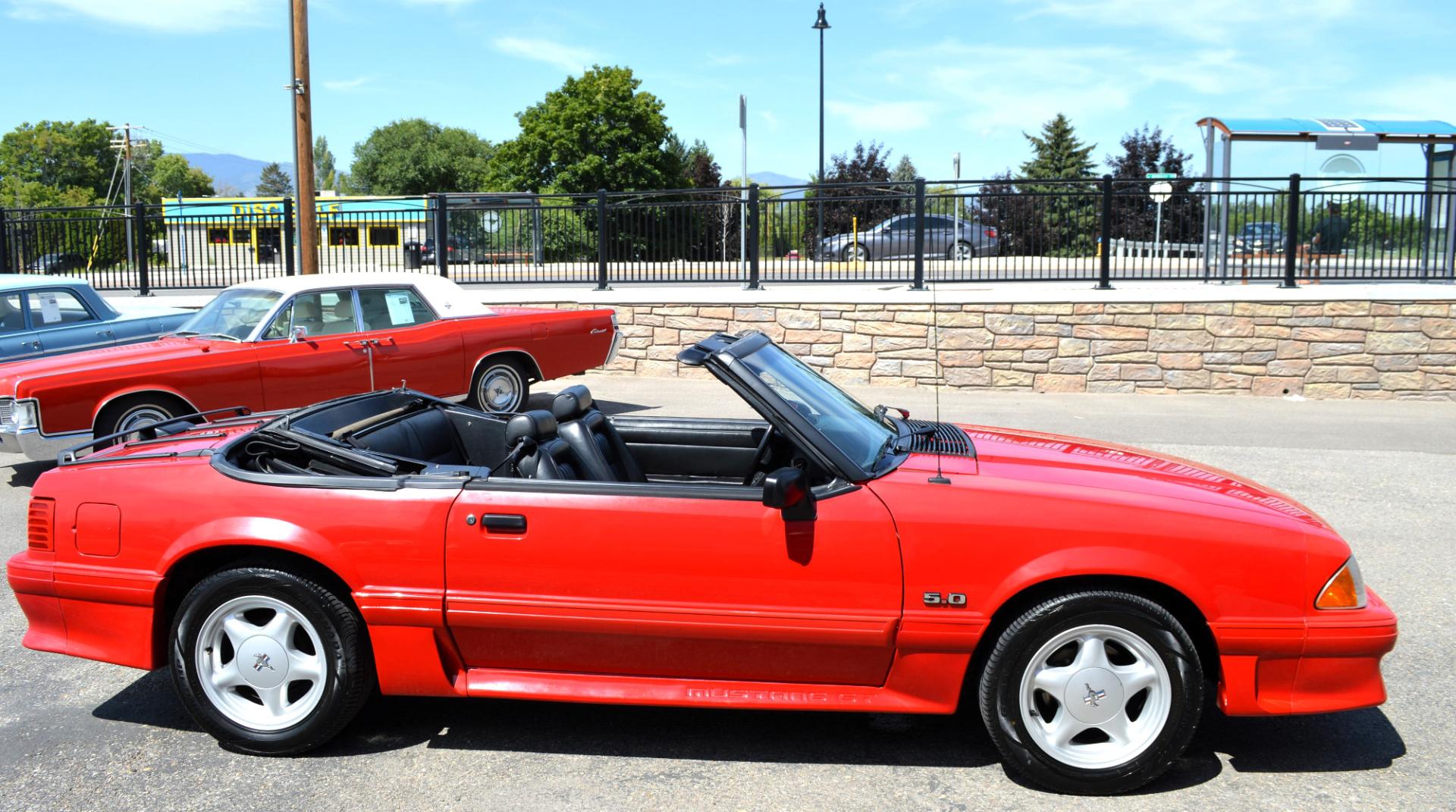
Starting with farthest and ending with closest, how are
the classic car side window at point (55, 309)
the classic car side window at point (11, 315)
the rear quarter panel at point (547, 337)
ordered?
the classic car side window at point (55, 309) → the classic car side window at point (11, 315) → the rear quarter panel at point (547, 337)

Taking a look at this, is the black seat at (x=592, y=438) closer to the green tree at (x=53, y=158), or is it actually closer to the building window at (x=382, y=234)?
the building window at (x=382, y=234)

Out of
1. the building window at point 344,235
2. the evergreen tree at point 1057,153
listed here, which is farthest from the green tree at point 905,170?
the building window at point 344,235

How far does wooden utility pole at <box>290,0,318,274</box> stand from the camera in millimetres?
15117

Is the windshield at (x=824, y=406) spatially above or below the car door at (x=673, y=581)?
above

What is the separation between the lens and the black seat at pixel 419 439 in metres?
4.36

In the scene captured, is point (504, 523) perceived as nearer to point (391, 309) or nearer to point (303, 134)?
point (391, 309)

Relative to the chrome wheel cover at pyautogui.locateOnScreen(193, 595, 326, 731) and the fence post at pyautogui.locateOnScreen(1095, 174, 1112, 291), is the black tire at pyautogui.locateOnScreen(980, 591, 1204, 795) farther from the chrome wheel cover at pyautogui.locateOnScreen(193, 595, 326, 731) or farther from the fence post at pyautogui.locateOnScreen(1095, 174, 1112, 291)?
the fence post at pyautogui.locateOnScreen(1095, 174, 1112, 291)

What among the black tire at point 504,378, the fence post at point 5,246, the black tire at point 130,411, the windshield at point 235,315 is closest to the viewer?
Answer: the black tire at point 130,411

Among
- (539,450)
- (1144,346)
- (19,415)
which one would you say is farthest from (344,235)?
(539,450)

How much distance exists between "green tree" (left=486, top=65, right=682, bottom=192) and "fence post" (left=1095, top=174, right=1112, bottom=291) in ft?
155

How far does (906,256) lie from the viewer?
14875 millimetres

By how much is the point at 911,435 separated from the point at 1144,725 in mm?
1348

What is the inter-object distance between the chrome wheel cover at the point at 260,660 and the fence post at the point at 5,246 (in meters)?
16.5

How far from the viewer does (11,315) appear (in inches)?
426
